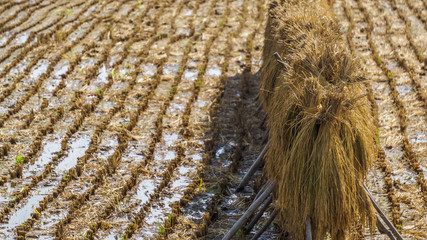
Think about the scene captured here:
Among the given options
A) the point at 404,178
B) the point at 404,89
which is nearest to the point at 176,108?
the point at 404,178

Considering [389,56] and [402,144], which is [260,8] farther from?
[402,144]

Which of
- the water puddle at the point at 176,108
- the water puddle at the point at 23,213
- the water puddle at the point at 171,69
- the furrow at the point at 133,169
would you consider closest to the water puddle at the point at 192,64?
the water puddle at the point at 171,69

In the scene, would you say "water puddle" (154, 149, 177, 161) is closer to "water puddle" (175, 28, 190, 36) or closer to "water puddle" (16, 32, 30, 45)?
"water puddle" (175, 28, 190, 36)

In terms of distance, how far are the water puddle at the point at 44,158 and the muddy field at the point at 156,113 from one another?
0.01 metres

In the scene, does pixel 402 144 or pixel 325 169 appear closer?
pixel 325 169

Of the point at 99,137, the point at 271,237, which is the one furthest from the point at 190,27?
the point at 271,237

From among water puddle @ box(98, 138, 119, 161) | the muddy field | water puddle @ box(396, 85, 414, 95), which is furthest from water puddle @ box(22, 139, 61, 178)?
water puddle @ box(396, 85, 414, 95)

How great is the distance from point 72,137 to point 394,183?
3.00m

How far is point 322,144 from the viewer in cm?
296

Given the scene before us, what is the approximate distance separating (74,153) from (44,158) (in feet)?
0.88

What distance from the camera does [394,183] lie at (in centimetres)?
427

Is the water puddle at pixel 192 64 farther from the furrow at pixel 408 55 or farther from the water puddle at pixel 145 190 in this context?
the furrow at pixel 408 55

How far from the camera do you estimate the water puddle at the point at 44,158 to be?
4.53 m

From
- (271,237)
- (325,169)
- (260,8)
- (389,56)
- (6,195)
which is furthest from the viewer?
(260,8)
